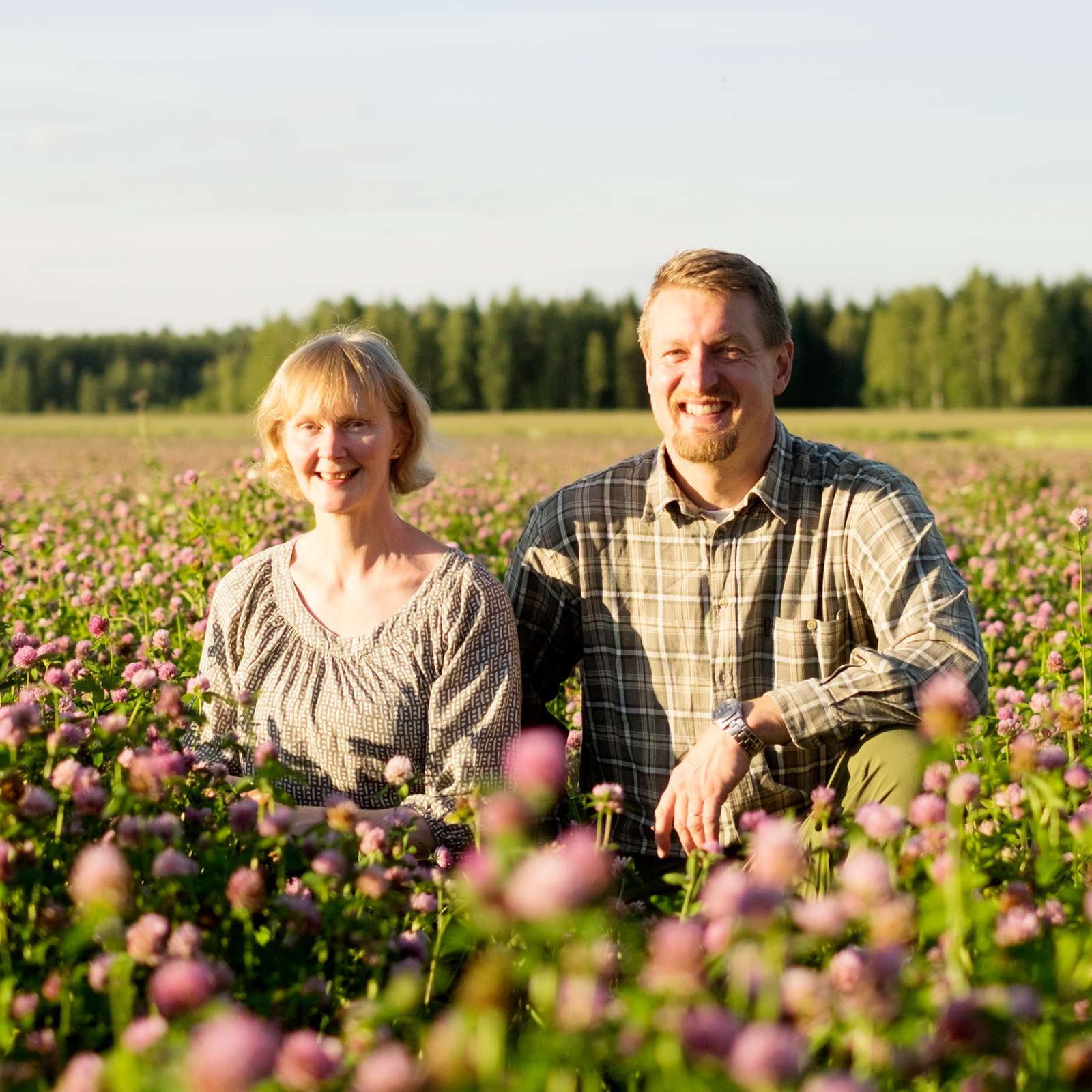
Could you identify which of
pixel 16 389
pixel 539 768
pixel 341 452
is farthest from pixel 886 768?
pixel 16 389

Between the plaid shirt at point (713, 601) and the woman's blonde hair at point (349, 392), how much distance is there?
0.40 meters

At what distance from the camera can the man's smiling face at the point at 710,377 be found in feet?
12.7

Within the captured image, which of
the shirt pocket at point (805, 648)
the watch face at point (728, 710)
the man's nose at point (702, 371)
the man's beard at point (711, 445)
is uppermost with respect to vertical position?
the man's nose at point (702, 371)

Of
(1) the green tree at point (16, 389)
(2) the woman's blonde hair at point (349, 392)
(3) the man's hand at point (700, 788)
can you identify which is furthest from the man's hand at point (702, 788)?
(1) the green tree at point (16, 389)

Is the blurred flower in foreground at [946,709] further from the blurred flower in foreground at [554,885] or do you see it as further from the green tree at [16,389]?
the green tree at [16,389]

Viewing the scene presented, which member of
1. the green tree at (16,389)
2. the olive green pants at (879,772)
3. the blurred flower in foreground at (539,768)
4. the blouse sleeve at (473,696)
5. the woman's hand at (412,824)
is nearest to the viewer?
the blurred flower in foreground at (539,768)

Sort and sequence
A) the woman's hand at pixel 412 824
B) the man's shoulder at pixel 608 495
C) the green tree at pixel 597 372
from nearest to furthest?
the woman's hand at pixel 412 824, the man's shoulder at pixel 608 495, the green tree at pixel 597 372

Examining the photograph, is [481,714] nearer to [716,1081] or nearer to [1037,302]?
[716,1081]

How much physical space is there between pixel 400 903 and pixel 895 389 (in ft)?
276

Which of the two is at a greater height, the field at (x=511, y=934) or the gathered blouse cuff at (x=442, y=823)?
the field at (x=511, y=934)

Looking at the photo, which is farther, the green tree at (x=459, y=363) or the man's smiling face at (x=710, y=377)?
the green tree at (x=459, y=363)

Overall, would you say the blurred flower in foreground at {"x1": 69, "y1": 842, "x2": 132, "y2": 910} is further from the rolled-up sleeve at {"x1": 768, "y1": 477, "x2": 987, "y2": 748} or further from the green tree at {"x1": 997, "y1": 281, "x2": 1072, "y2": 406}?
the green tree at {"x1": 997, "y1": 281, "x2": 1072, "y2": 406}

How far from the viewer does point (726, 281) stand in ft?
12.9

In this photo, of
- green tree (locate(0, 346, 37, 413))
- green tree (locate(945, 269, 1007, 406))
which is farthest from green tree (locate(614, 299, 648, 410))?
green tree (locate(0, 346, 37, 413))
